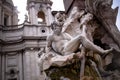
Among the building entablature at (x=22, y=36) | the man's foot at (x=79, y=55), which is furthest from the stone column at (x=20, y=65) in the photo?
the man's foot at (x=79, y=55)

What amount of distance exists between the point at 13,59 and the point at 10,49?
1029 mm

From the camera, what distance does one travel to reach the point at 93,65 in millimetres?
5562

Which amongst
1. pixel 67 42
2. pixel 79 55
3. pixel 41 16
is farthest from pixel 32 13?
pixel 79 55

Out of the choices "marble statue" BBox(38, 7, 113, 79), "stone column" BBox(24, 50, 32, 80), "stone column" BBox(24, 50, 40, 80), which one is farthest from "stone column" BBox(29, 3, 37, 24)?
"marble statue" BBox(38, 7, 113, 79)

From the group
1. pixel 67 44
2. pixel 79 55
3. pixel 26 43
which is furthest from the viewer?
pixel 26 43

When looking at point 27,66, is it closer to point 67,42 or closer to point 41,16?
point 41,16

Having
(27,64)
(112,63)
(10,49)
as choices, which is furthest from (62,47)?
(10,49)

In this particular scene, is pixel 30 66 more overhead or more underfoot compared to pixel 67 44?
more underfoot

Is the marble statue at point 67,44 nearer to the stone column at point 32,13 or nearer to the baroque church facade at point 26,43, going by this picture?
the baroque church facade at point 26,43

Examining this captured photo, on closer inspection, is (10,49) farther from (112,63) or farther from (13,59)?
(112,63)

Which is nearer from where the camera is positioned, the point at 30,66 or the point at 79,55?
the point at 79,55

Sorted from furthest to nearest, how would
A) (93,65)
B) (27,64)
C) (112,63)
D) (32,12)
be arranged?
(32,12)
(27,64)
(112,63)
(93,65)

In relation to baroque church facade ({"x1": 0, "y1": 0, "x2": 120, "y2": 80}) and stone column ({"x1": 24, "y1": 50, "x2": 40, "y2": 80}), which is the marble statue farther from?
stone column ({"x1": 24, "y1": 50, "x2": 40, "y2": 80})

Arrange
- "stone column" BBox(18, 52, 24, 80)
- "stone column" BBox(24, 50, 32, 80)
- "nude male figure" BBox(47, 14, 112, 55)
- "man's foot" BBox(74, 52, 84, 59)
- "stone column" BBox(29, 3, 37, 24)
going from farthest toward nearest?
"stone column" BBox(29, 3, 37, 24)
"stone column" BBox(18, 52, 24, 80)
"stone column" BBox(24, 50, 32, 80)
"nude male figure" BBox(47, 14, 112, 55)
"man's foot" BBox(74, 52, 84, 59)
